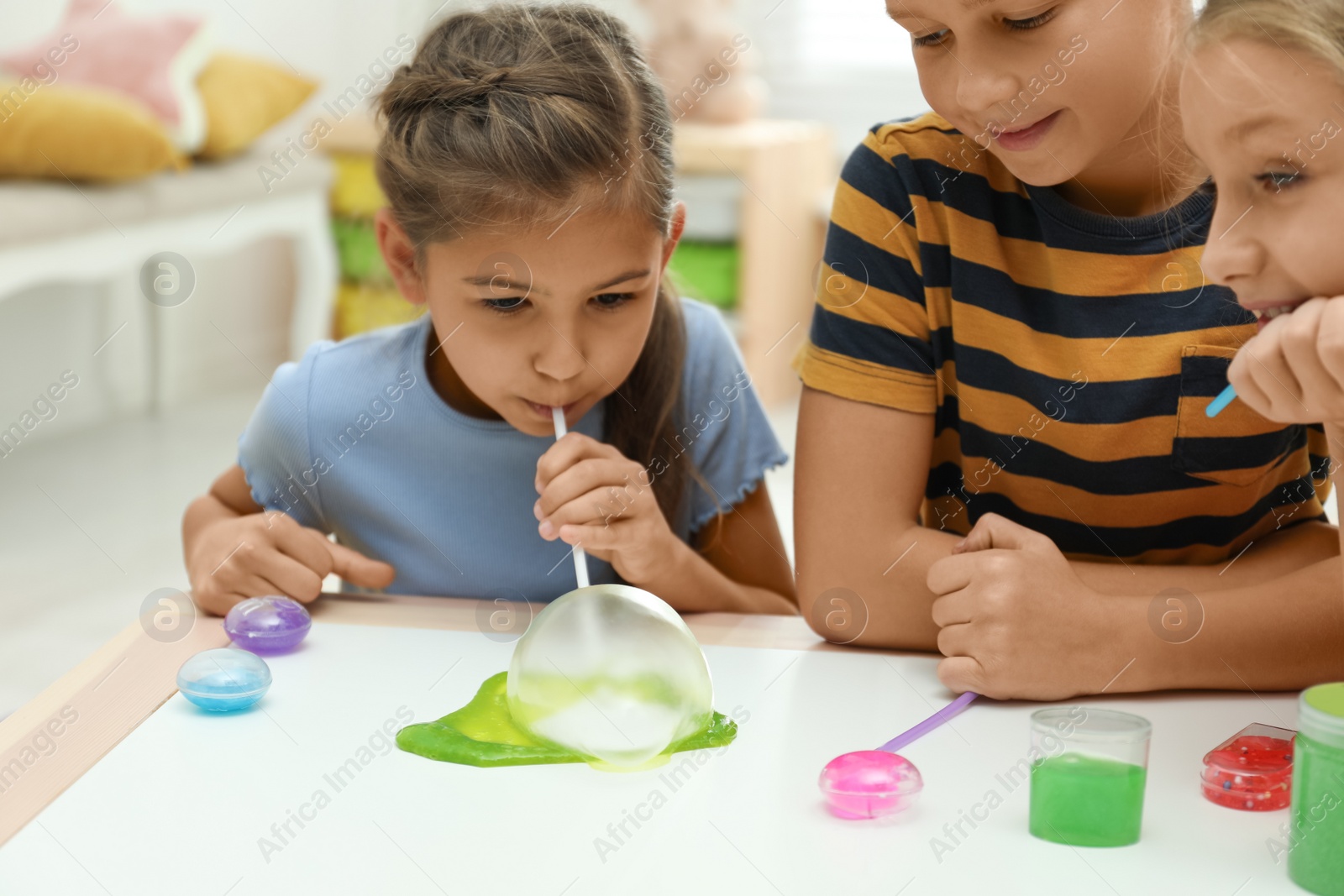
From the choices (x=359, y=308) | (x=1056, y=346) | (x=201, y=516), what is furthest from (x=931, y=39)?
(x=359, y=308)

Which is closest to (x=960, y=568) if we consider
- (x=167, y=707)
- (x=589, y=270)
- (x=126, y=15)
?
(x=589, y=270)

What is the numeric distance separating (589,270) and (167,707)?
1.22 ft

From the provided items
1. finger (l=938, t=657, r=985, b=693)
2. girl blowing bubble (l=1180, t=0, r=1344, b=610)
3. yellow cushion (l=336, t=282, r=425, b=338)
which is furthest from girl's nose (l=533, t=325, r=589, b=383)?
yellow cushion (l=336, t=282, r=425, b=338)

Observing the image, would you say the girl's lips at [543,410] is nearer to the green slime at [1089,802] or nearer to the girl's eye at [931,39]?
the girl's eye at [931,39]

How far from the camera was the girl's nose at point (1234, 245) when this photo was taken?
598 millimetres

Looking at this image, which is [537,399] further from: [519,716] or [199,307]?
[199,307]

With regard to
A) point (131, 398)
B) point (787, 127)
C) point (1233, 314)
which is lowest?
point (131, 398)

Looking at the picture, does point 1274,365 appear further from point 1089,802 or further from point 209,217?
point 209,217

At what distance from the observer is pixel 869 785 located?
2.05 ft

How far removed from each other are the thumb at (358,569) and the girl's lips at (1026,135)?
50 cm

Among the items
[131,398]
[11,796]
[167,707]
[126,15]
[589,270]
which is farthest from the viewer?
[131,398]

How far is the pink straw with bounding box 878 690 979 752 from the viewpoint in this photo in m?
0.70

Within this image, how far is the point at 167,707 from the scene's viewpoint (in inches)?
29.5

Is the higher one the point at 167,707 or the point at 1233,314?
the point at 1233,314
